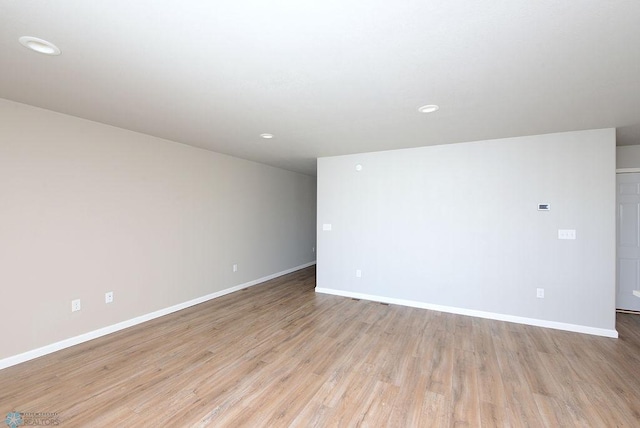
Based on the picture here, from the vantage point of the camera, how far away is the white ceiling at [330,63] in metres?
1.40

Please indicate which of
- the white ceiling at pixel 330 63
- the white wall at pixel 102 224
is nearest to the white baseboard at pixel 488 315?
the white wall at pixel 102 224

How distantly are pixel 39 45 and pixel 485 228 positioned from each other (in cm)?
474

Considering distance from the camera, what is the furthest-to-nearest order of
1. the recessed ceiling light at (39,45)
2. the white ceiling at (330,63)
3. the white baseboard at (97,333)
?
the white baseboard at (97,333)
the recessed ceiling light at (39,45)
the white ceiling at (330,63)

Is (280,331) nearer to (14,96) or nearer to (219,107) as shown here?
(219,107)

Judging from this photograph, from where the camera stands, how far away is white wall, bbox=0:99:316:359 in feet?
8.51

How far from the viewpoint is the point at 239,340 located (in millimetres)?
3076

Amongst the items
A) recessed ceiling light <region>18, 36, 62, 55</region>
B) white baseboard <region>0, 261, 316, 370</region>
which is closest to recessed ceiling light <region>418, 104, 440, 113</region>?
recessed ceiling light <region>18, 36, 62, 55</region>

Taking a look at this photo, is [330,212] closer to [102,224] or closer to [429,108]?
[429,108]

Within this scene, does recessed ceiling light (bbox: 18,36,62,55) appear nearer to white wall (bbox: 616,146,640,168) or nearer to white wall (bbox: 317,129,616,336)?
white wall (bbox: 317,129,616,336)

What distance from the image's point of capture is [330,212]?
16.4 ft

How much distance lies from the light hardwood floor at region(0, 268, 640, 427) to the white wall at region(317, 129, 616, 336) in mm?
421

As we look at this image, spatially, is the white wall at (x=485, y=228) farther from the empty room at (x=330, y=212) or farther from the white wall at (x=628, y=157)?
the white wall at (x=628, y=157)

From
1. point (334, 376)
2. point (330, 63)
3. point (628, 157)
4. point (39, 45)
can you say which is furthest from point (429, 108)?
point (628, 157)

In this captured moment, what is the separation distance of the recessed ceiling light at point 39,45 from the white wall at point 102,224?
139 cm
